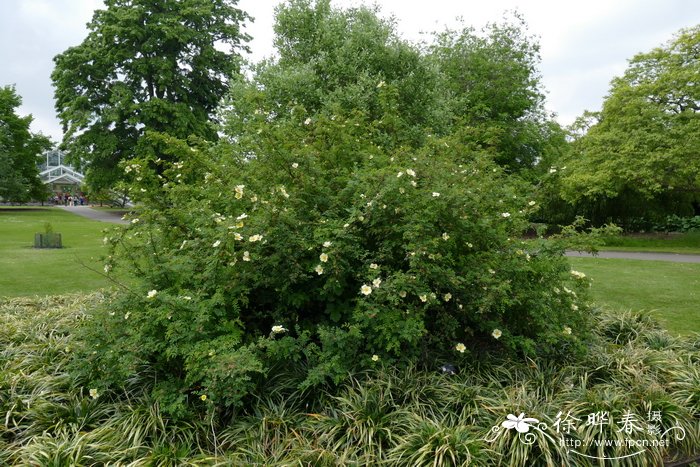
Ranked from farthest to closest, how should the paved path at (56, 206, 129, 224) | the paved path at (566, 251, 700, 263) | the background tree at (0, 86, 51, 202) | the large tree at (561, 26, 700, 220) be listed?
the background tree at (0, 86, 51, 202) < the paved path at (56, 206, 129, 224) < the large tree at (561, 26, 700, 220) < the paved path at (566, 251, 700, 263)

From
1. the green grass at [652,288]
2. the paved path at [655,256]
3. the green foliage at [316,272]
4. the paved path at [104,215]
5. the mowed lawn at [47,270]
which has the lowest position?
the paved path at [104,215]

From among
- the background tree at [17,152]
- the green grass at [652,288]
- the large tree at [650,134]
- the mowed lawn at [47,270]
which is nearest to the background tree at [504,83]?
the large tree at [650,134]

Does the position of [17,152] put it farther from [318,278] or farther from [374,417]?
[374,417]

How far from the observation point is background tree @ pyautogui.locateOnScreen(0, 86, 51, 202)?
31.2m

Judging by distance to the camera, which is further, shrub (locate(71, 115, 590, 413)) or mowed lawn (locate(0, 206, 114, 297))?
mowed lawn (locate(0, 206, 114, 297))

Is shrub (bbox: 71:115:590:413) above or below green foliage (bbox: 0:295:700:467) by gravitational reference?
above

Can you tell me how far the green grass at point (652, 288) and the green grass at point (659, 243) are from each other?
481 cm

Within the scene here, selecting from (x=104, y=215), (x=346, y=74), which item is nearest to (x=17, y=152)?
(x=104, y=215)

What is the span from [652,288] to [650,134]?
9867 mm

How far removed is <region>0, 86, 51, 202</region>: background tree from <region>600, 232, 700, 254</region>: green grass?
3585 centimetres

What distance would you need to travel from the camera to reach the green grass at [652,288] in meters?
5.56

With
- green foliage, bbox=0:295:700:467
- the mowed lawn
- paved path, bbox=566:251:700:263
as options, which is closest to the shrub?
green foliage, bbox=0:295:700:467

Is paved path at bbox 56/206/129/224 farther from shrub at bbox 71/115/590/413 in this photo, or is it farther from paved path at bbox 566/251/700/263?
shrub at bbox 71/115/590/413

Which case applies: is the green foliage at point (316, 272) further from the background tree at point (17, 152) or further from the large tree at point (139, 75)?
the background tree at point (17, 152)
